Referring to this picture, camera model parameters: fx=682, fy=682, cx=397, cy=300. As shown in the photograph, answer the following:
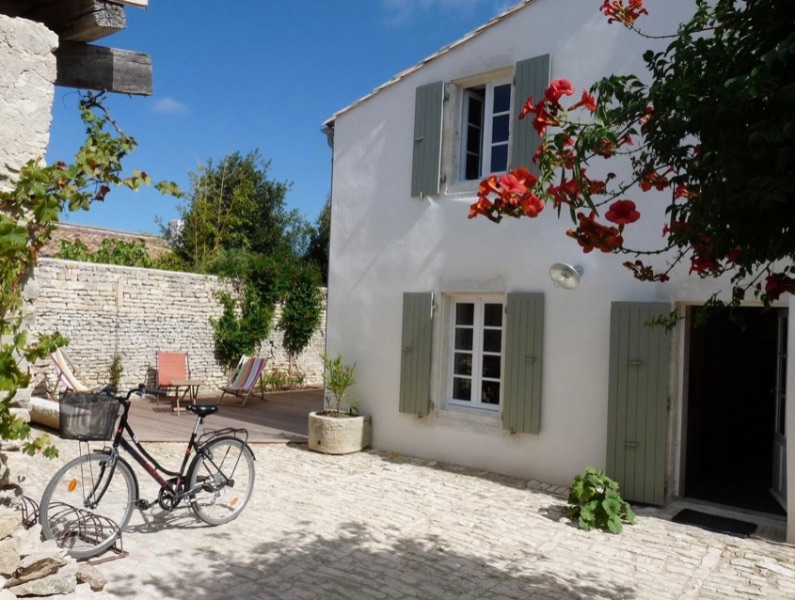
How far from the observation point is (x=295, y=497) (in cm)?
632

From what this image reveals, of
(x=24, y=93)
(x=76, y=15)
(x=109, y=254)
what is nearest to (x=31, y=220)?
(x=24, y=93)

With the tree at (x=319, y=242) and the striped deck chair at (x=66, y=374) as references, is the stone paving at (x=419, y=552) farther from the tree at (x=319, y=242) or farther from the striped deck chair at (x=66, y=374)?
the tree at (x=319, y=242)

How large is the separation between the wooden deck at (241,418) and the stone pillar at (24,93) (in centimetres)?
562

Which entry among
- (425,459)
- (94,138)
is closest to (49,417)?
(425,459)

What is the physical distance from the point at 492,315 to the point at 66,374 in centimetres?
635

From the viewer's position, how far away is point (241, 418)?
10547 millimetres

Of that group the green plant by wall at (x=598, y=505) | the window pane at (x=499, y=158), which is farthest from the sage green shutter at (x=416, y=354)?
the green plant by wall at (x=598, y=505)

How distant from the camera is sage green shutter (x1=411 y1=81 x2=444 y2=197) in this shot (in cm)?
793

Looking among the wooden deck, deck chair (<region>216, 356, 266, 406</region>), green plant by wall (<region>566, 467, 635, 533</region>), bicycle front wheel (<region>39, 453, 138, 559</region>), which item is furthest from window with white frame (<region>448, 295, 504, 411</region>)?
deck chair (<region>216, 356, 266, 406</region>)

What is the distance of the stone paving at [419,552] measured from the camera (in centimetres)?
426

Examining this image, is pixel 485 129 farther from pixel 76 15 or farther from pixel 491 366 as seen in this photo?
pixel 76 15

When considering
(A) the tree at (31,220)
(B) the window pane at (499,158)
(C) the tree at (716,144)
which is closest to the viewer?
(C) the tree at (716,144)

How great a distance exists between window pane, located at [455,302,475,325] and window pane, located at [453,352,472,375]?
1.22 ft

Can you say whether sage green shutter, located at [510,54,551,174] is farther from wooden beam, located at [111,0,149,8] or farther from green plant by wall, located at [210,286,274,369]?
green plant by wall, located at [210,286,274,369]
